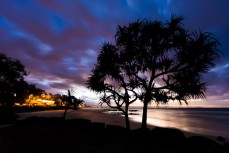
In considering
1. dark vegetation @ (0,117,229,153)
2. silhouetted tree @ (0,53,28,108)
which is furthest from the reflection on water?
silhouetted tree @ (0,53,28,108)

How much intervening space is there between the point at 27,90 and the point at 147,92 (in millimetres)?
39489

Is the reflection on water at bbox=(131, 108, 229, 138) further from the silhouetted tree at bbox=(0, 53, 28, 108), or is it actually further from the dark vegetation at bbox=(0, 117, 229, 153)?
the silhouetted tree at bbox=(0, 53, 28, 108)

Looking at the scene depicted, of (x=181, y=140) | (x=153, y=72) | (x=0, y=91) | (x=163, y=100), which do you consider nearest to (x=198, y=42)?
(x=153, y=72)

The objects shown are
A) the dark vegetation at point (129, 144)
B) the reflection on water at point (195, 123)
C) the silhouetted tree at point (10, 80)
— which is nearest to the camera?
the dark vegetation at point (129, 144)

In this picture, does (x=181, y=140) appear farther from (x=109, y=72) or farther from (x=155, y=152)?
(x=109, y=72)

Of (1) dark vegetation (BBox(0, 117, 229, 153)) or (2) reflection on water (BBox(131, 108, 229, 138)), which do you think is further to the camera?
(2) reflection on water (BBox(131, 108, 229, 138))

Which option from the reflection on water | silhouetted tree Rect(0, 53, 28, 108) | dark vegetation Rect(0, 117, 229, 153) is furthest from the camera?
silhouetted tree Rect(0, 53, 28, 108)

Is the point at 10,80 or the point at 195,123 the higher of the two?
the point at 10,80

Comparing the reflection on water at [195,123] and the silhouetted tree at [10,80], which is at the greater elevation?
the silhouetted tree at [10,80]

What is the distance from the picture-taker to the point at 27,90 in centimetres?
4469

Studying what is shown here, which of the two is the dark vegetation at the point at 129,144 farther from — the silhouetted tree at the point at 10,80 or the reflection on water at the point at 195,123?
the silhouetted tree at the point at 10,80

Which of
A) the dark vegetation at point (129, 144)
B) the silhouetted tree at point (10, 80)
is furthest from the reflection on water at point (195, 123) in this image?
the silhouetted tree at point (10, 80)

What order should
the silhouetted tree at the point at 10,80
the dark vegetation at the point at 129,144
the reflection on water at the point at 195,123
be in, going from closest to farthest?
1. the dark vegetation at the point at 129,144
2. the reflection on water at the point at 195,123
3. the silhouetted tree at the point at 10,80

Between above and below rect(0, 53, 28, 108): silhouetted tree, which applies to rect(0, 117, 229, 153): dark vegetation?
below
